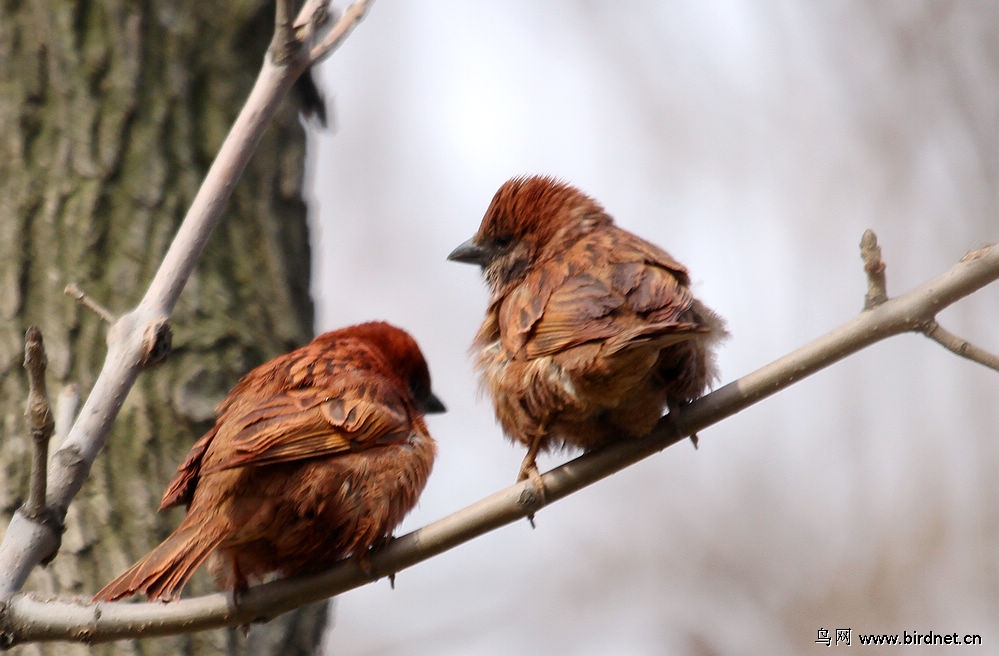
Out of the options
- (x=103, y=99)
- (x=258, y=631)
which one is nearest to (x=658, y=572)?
(x=258, y=631)

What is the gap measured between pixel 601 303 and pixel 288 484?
1119mm

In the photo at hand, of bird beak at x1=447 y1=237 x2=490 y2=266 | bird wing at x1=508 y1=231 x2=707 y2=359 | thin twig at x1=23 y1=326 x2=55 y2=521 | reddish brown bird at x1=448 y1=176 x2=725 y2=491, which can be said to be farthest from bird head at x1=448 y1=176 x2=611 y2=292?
thin twig at x1=23 y1=326 x2=55 y2=521

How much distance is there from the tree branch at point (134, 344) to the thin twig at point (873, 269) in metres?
1.66

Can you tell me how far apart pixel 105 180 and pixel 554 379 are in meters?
2.51

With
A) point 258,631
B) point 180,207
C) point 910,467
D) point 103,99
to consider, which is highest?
point 103,99

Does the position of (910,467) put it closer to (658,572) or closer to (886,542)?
(886,542)

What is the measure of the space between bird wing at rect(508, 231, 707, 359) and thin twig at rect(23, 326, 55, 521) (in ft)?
4.75

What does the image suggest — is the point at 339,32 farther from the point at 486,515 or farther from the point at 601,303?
the point at 486,515

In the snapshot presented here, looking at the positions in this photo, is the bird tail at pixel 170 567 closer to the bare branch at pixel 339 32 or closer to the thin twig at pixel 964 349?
the bare branch at pixel 339 32

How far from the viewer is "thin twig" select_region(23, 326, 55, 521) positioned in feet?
8.12

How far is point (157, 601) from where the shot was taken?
112 inches

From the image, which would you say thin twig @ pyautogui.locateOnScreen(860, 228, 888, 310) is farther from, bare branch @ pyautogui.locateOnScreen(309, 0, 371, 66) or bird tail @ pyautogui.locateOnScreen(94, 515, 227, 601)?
bird tail @ pyautogui.locateOnScreen(94, 515, 227, 601)

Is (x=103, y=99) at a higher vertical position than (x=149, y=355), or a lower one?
higher

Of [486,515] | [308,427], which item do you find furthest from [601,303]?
[308,427]
